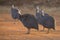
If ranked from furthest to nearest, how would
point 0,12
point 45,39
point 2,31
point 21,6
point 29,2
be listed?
1. point 29,2
2. point 21,6
3. point 0,12
4. point 2,31
5. point 45,39

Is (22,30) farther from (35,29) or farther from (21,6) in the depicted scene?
(21,6)

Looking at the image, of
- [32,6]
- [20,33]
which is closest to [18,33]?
[20,33]

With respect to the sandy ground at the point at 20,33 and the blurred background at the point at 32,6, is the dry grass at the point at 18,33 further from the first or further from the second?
the blurred background at the point at 32,6

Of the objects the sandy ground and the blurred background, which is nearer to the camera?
the sandy ground

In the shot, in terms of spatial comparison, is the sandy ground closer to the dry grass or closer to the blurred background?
the dry grass

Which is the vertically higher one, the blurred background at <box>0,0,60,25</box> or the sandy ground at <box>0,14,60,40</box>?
the blurred background at <box>0,0,60,25</box>

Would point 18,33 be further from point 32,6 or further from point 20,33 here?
point 32,6

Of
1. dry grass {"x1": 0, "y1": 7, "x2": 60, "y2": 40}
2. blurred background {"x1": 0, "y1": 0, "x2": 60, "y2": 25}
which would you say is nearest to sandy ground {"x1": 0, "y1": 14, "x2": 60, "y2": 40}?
dry grass {"x1": 0, "y1": 7, "x2": 60, "y2": 40}

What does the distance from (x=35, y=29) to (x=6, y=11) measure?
57 centimetres

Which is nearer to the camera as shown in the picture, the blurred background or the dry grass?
the dry grass

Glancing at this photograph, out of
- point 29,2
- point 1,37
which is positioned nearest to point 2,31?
point 1,37

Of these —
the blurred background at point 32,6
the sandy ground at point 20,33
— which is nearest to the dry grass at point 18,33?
the sandy ground at point 20,33

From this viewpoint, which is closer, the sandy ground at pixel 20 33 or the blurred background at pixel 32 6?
the sandy ground at pixel 20 33

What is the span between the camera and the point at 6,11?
82.0 inches
